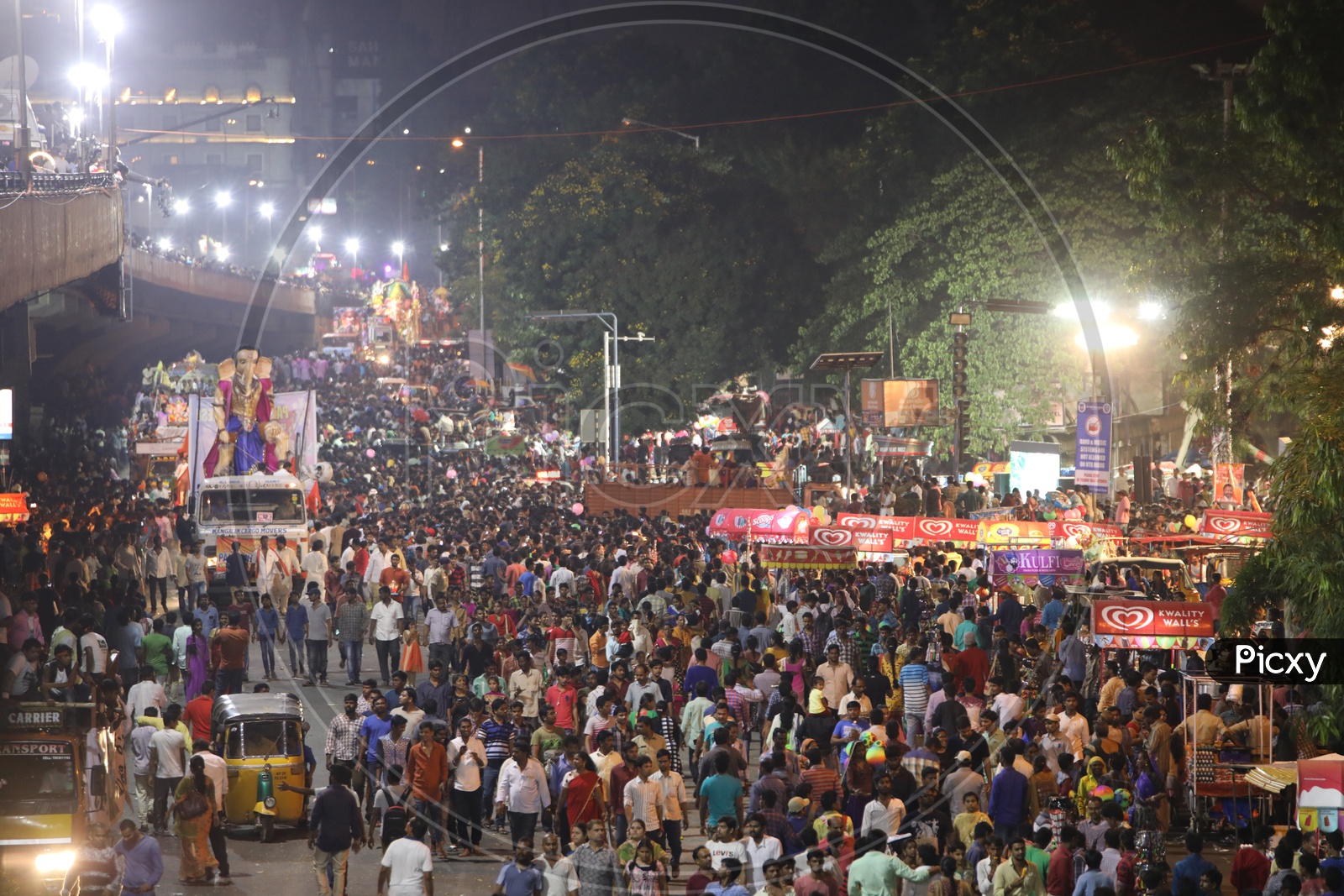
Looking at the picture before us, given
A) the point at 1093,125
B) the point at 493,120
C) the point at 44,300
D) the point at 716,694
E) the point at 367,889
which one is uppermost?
the point at 493,120

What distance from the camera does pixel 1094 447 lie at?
3067 centimetres

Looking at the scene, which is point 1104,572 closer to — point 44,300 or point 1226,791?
point 1226,791

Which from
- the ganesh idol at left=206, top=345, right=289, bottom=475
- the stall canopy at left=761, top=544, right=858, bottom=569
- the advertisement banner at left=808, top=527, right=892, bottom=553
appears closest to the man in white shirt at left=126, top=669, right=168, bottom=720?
the stall canopy at left=761, top=544, right=858, bottom=569

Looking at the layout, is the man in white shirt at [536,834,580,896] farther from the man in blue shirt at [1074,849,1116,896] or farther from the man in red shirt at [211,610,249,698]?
the man in red shirt at [211,610,249,698]

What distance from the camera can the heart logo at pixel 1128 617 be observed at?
15.5 m

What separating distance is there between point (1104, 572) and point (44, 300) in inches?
1238

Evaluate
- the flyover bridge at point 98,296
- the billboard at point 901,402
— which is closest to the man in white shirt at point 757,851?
the flyover bridge at point 98,296

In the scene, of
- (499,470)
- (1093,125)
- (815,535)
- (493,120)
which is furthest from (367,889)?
(493,120)

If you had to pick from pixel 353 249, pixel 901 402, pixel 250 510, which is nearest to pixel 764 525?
pixel 250 510

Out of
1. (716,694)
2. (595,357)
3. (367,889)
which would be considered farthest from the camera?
(595,357)

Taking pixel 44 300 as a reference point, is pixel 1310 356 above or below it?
below

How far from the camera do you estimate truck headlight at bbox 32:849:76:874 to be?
12586mm

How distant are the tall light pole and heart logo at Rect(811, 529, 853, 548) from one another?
980 inches

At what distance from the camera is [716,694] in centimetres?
1641
